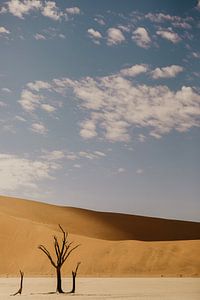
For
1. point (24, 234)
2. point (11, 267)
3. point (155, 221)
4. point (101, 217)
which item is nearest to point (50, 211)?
point (101, 217)

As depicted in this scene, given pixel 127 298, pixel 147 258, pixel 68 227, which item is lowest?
pixel 127 298

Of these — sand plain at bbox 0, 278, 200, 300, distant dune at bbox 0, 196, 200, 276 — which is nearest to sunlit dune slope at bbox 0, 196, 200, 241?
distant dune at bbox 0, 196, 200, 276

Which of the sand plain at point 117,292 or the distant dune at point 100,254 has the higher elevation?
the distant dune at point 100,254

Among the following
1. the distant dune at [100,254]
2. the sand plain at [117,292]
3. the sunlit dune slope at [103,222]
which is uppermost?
the sunlit dune slope at [103,222]

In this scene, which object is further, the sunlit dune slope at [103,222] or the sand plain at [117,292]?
the sunlit dune slope at [103,222]

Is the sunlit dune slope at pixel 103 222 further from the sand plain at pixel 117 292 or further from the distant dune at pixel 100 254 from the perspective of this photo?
the sand plain at pixel 117 292

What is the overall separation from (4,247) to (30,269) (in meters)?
6.10

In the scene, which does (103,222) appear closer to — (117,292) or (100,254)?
(100,254)

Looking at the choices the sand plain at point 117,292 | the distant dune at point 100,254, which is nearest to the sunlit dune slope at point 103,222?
the distant dune at point 100,254

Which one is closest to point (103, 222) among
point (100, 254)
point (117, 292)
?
point (100, 254)

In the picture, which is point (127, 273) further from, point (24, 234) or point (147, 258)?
point (24, 234)

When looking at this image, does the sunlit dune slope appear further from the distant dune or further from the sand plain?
the sand plain

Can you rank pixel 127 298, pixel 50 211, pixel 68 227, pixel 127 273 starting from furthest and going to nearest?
1. pixel 50 211
2. pixel 68 227
3. pixel 127 273
4. pixel 127 298

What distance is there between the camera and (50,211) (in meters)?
83.4
